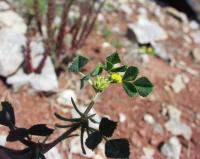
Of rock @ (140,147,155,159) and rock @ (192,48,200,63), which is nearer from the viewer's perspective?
rock @ (140,147,155,159)

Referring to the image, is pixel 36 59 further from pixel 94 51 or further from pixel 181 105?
pixel 181 105

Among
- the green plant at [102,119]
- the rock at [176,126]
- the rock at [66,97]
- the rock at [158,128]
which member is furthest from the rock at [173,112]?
the green plant at [102,119]

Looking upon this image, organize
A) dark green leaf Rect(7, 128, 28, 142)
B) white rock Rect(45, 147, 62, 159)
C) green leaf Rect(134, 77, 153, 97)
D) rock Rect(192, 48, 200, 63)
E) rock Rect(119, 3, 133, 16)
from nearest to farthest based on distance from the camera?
green leaf Rect(134, 77, 153, 97), dark green leaf Rect(7, 128, 28, 142), white rock Rect(45, 147, 62, 159), rock Rect(192, 48, 200, 63), rock Rect(119, 3, 133, 16)

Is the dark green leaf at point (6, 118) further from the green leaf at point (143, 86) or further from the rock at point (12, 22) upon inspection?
the rock at point (12, 22)

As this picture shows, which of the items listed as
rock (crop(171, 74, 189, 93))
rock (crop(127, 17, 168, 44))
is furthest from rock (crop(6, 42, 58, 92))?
rock (crop(127, 17, 168, 44))

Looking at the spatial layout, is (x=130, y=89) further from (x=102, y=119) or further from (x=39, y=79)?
(x=39, y=79)

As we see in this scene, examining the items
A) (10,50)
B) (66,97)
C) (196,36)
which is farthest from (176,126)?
(196,36)

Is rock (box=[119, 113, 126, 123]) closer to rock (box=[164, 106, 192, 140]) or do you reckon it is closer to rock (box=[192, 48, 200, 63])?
rock (box=[164, 106, 192, 140])
